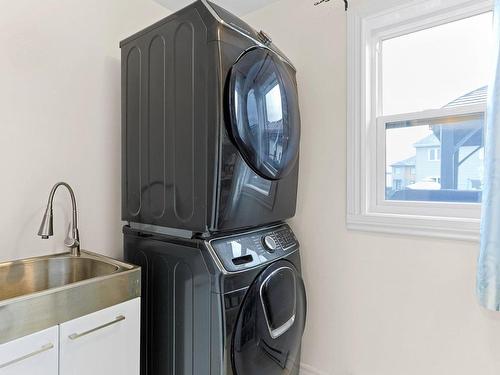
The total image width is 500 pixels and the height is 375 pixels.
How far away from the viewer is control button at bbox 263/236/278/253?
147cm

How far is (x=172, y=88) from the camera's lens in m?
1.37

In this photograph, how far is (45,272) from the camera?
1445 millimetres

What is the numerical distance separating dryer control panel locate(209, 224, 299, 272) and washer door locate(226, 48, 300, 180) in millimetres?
301

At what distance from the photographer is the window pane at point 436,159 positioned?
1481 millimetres

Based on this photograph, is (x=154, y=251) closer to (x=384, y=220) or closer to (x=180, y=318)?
(x=180, y=318)

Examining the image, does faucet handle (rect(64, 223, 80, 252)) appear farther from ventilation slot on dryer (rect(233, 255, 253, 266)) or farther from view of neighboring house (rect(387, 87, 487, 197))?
view of neighboring house (rect(387, 87, 487, 197))

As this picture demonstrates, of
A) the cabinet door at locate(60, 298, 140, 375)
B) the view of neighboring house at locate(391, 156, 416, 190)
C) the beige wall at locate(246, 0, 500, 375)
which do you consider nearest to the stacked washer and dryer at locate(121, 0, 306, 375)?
the cabinet door at locate(60, 298, 140, 375)

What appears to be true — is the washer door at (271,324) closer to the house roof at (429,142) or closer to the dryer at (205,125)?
the dryer at (205,125)

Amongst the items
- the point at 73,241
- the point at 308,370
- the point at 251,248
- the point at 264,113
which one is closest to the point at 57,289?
the point at 73,241

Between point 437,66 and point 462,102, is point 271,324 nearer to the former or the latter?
point 462,102

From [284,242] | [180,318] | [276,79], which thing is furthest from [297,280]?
[276,79]

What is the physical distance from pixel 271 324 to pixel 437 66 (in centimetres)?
155

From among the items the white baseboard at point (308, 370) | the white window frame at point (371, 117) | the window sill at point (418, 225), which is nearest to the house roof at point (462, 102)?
the white window frame at point (371, 117)

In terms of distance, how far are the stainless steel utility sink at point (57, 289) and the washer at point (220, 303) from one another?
0.60 feet
